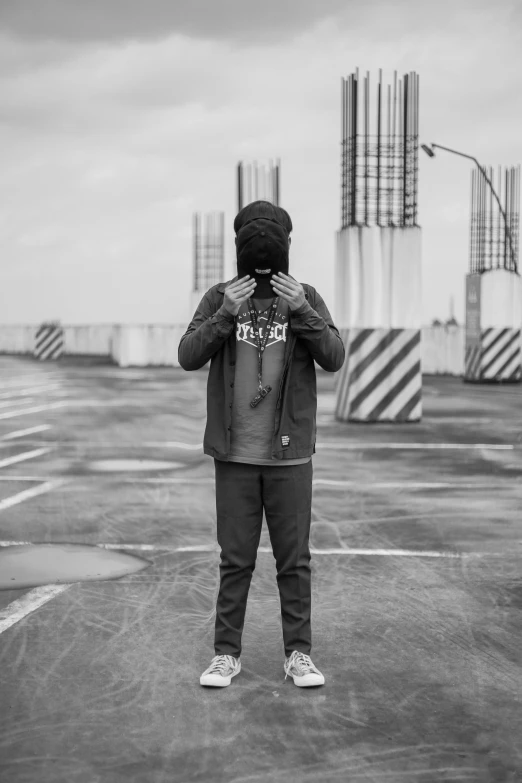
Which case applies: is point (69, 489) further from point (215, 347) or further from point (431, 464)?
point (215, 347)

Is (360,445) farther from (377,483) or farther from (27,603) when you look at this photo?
(27,603)

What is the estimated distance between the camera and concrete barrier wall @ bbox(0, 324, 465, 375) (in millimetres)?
30391

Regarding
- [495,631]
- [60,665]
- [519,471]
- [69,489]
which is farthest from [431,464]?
[60,665]

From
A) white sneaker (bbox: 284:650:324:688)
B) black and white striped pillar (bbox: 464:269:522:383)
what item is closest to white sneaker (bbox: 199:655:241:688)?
white sneaker (bbox: 284:650:324:688)

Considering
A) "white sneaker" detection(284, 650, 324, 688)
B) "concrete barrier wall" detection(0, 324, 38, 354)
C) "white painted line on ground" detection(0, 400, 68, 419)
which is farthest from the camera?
"concrete barrier wall" detection(0, 324, 38, 354)

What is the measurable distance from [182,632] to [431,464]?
20.5ft

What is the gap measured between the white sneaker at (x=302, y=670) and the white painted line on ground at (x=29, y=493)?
4430mm

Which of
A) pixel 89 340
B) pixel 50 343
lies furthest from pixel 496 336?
pixel 89 340

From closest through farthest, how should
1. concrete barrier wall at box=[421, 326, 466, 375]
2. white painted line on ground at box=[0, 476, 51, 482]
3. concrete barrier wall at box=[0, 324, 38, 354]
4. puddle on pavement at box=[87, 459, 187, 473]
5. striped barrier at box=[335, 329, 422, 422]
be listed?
white painted line on ground at box=[0, 476, 51, 482], puddle on pavement at box=[87, 459, 187, 473], striped barrier at box=[335, 329, 422, 422], concrete barrier wall at box=[421, 326, 466, 375], concrete barrier wall at box=[0, 324, 38, 354]

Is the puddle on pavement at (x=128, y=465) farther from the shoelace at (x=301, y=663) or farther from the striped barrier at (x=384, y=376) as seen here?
the shoelace at (x=301, y=663)

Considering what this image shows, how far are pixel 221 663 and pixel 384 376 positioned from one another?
11.1m

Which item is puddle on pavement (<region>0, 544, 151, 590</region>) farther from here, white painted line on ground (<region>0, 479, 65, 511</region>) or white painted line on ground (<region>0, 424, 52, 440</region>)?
white painted line on ground (<region>0, 424, 52, 440</region>)

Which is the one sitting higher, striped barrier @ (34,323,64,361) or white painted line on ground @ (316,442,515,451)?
striped barrier @ (34,323,64,361)

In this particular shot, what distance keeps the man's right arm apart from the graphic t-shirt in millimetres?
98
